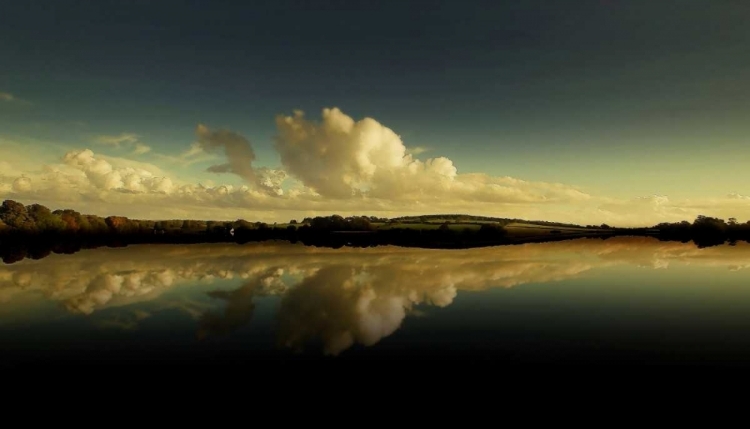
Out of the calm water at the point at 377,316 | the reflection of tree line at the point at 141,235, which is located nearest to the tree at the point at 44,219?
the reflection of tree line at the point at 141,235

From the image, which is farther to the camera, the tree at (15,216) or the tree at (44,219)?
the tree at (44,219)

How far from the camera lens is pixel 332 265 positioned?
60906 mm

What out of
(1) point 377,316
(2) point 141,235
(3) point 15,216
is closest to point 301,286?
(1) point 377,316

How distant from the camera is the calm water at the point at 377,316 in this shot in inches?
882

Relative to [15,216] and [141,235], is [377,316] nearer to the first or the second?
[141,235]

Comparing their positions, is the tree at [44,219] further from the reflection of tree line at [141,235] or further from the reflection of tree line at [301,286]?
the reflection of tree line at [301,286]

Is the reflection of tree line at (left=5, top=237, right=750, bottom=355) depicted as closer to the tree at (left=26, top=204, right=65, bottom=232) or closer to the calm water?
the calm water

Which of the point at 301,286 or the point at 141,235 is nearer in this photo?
the point at 301,286

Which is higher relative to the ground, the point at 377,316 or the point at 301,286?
the point at 301,286

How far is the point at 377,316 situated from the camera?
97.6 ft

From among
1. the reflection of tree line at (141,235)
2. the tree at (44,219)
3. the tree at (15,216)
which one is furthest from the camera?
the tree at (44,219)

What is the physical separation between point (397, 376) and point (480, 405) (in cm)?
445

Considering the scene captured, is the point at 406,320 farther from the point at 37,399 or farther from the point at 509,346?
the point at 37,399

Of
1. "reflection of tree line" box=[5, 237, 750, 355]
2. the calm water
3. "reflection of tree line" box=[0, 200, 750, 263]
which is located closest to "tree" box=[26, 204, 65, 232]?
"reflection of tree line" box=[0, 200, 750, 263]
